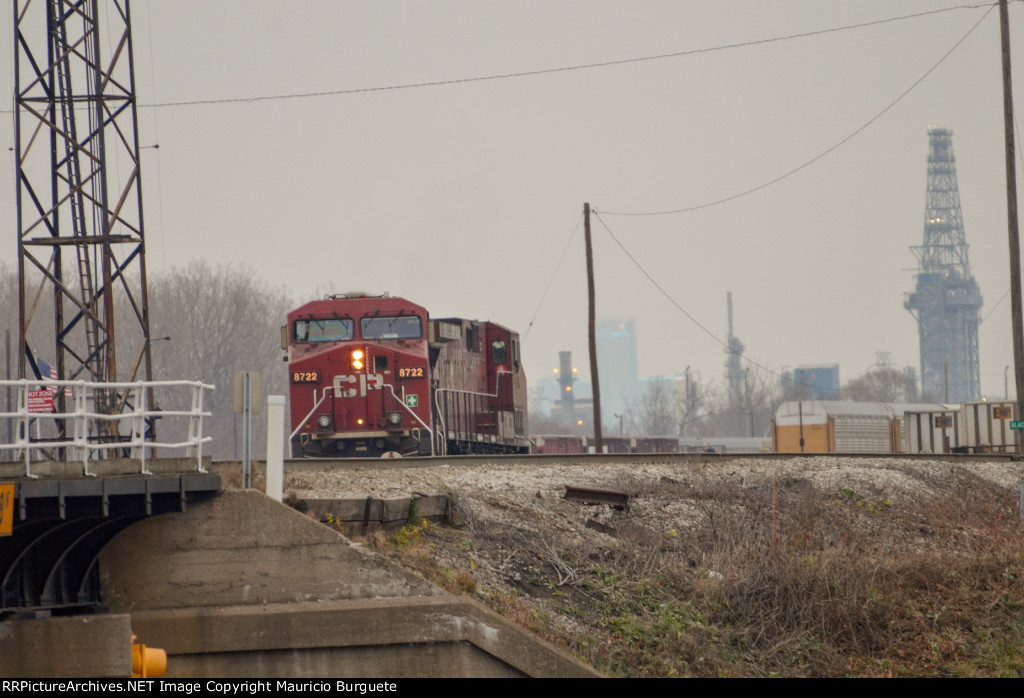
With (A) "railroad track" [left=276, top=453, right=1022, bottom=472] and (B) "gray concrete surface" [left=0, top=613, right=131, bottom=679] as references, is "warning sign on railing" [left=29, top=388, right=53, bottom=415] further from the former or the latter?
(B) "gray concrete surface" [left=0, top=613, right=131, bottom=679]

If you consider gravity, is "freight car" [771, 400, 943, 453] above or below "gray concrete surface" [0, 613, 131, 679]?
above

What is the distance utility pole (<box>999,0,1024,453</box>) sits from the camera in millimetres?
26234

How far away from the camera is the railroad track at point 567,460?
702 inches

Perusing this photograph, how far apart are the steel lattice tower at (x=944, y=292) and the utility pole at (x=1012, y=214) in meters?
172

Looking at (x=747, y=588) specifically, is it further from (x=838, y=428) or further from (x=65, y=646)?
(x=838, y=428)

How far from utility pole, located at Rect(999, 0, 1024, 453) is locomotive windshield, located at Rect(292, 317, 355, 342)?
1513cm

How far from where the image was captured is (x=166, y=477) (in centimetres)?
1205

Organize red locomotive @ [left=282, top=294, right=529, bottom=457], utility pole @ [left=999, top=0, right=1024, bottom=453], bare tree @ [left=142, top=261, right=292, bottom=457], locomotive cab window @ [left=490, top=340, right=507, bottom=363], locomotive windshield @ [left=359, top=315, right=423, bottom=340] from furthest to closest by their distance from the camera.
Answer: bare tree @ [left=142, top=261, right=292, bottom=457] → locomotive cab window @ [left=490, top=340, right=507, bottom=363] → utility pole @ [left=999, top=0, right=1024, bottom=453] → locomotive windshield @ [left=359, top=315, right=423, bottom=340] → red locomotive @ [left=282, top=294, right=529, bottom=457]

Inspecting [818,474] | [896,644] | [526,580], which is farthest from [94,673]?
[818,474]

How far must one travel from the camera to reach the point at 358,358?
2364 cm

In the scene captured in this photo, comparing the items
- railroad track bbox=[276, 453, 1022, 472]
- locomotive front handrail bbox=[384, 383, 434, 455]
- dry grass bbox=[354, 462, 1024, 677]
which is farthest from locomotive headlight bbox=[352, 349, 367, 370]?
dry grass bbox=[354, 462, 1024, 677]

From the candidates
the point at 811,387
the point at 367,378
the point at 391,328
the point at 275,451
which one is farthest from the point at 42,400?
the point at 811,387
